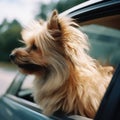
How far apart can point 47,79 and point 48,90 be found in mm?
186

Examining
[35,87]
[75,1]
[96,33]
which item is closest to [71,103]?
[35,87]

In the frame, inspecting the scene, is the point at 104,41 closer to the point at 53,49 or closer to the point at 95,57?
the point at 95,57

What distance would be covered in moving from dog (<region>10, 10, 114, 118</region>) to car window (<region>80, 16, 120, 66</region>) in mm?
164

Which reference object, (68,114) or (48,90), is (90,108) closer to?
(68,114)

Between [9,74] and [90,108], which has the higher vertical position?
[90,108]

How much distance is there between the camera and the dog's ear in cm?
425

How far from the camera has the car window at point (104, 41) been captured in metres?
4.35

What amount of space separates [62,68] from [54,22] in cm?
41

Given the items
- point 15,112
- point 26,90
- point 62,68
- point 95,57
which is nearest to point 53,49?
point 62,68

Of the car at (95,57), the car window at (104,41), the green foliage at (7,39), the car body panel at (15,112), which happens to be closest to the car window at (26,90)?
the car at (95,57)

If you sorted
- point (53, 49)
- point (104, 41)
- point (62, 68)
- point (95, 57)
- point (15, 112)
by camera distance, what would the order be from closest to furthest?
1. point (62, 68)
2. point (53, 49)
3. point (15, 112)
4. point (95, 57)
5. point (104, 41)

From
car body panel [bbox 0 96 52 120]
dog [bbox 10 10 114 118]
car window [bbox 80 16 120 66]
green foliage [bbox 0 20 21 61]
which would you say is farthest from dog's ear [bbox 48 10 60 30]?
green foliage [bbox 0 20 21 61]

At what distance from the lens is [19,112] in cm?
434

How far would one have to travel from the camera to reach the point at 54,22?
432 centimetres
